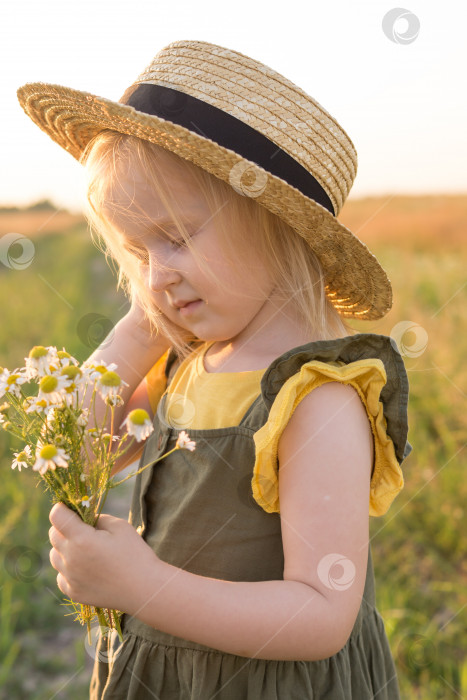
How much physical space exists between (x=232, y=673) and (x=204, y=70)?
1255 mm

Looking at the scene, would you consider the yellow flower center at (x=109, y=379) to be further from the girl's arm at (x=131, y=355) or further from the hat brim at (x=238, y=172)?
the girl's arm at (x=131, y=355)

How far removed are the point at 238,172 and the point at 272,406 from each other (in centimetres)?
47

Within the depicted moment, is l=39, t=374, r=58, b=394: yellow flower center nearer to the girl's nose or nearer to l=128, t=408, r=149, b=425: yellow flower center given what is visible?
l=128, t=408, r=149, b=425: yellow flower center

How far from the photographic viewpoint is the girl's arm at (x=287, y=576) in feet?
4.02

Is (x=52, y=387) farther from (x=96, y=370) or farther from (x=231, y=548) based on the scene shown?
(x=231, y=548)

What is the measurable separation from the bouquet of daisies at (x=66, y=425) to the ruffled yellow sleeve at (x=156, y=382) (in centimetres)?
61

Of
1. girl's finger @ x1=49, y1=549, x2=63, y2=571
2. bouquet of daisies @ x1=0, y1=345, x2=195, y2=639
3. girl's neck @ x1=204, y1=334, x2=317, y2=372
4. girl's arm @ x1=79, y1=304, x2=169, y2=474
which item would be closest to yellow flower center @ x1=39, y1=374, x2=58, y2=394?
bouquet of daisies @ x1=0, y1=345, x2=195, y2=639

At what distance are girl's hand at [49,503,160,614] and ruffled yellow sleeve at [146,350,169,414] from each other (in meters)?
0.64

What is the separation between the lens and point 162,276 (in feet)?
4.78

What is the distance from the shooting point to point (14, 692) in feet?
8.72

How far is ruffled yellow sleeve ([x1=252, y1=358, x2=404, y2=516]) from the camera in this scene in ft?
A: 4.26

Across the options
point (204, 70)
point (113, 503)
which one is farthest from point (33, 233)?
point (204, 70)

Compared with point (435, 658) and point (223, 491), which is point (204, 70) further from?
point (435, 658)

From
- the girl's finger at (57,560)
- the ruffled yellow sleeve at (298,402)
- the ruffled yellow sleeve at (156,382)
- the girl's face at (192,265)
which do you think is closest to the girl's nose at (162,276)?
the girl's face at (192,265)
